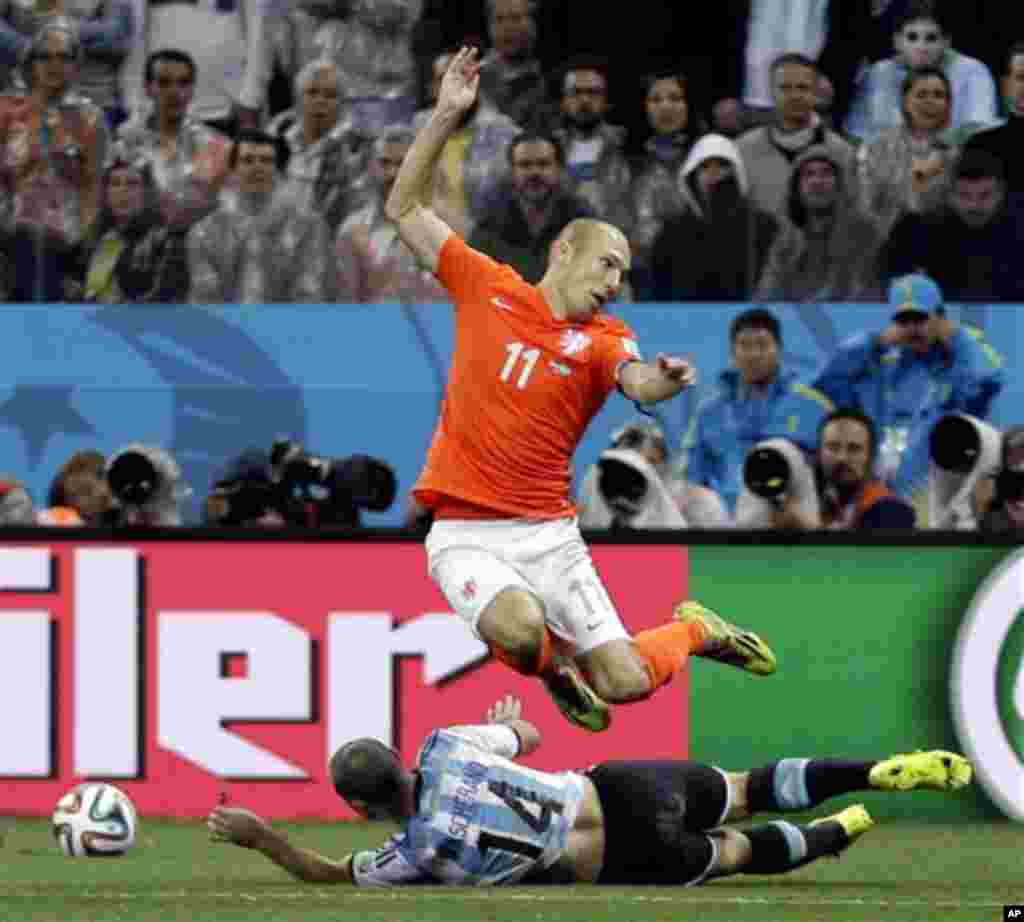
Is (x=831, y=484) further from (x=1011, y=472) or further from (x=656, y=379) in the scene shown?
(x=656, y=379)

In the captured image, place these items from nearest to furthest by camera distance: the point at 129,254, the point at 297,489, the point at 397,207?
the point at 397,207
the point at 297,489
the point at 129,254

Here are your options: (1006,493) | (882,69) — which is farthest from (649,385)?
(882,69)

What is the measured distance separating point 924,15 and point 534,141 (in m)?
2.14

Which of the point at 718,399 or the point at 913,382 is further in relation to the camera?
the point at 718,399

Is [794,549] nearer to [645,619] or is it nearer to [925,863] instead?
[645,619]

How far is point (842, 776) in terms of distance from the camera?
8945 millimetres

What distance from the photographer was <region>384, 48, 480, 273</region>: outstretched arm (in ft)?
30.0

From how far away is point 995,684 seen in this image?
38.7 feet

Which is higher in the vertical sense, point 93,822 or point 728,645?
point 728,645

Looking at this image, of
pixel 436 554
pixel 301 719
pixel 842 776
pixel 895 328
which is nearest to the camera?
pixel 842 776

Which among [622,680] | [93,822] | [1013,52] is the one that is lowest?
[93,822]

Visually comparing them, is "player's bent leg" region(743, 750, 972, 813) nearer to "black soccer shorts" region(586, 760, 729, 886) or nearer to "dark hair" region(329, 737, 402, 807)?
"black soccer shorts" region(586, 760, 729, 886)

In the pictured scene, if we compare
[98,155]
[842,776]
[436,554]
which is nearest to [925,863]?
[842,776]

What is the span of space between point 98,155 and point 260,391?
172cm
